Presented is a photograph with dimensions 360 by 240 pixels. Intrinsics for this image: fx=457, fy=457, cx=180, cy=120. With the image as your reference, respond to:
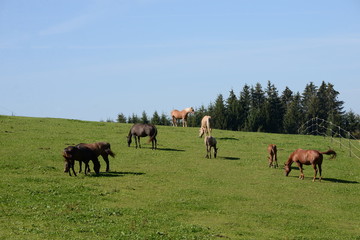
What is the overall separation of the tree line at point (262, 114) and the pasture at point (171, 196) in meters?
60.7

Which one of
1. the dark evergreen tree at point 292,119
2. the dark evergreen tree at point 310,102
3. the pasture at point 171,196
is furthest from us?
the dark evergreen tree at point 310,102

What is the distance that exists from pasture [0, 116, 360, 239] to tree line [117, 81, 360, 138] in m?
60.7

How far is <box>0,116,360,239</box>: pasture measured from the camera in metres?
16.5

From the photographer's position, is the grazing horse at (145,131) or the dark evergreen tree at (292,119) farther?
the dark evergreen tree at (292,119)

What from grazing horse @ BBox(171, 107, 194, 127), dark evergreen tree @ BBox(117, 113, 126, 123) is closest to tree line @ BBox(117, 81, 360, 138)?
dark evergreen tree @ BBox(117, 113, 126, 123)

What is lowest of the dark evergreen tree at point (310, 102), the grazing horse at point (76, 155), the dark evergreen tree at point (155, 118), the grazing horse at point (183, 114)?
the grazing horse at point (76, 155)

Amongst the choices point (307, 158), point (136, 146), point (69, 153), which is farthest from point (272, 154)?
point (69, 153)

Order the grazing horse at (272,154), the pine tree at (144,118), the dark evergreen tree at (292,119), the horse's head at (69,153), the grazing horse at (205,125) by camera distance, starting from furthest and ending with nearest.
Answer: the dark evergreen tree at (292,119)
the pine tree at (144,118)
the grazing horse at (205,125)
the grazing horse at (272,154)
the horse's head at (69,153)

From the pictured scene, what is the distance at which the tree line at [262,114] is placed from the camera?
323ft

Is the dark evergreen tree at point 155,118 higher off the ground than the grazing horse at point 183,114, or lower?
higher

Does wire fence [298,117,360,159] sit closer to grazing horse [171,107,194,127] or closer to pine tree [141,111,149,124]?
grazing horse [171,107,194,127]

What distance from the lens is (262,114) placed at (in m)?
101

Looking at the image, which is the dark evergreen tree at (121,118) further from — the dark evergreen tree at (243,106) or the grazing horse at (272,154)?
the grazing horse at (272,154)

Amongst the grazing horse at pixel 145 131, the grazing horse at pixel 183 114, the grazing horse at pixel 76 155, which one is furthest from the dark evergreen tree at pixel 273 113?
the grazing horse at pixel 76 155
